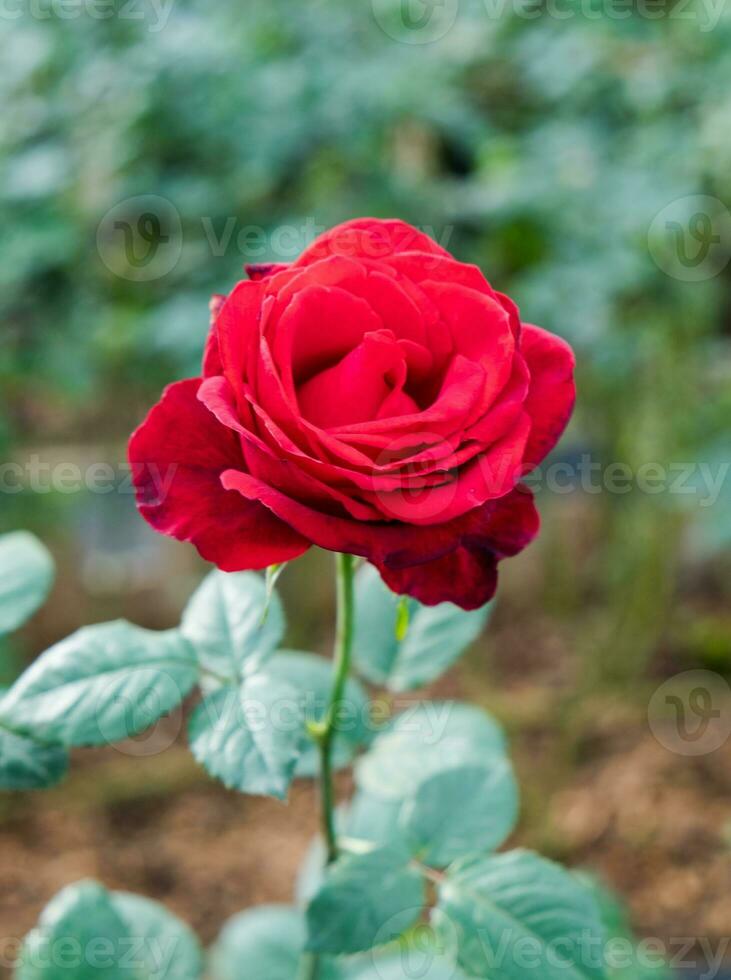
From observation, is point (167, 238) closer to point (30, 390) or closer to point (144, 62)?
point (144, 62)

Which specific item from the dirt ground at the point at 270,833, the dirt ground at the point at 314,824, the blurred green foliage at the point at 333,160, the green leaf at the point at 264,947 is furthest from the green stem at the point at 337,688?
the dirt ground at the point at 270,833

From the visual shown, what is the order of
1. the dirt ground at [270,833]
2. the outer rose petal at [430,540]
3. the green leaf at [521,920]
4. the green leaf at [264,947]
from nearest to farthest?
the outer rose petal at [430,540]
the green leaf at [521,920]
the green leaf at [264,947]
the dirt ground at [270,833]

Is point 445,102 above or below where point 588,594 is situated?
above

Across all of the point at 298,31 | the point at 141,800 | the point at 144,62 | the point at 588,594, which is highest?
the point at 298,31

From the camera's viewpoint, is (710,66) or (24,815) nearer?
(710,66)

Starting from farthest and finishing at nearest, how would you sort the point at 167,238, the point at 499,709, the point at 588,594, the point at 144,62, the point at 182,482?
the point at 588,594 → the point at 499,709 → the point at 167,238 → the point at 144,62 → the point at 182,482

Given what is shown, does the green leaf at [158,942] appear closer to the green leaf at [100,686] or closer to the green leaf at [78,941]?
the green leaf at [78,941]

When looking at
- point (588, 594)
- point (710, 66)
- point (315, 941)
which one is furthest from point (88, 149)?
point (588, 594)

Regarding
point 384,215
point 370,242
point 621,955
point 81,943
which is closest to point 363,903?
point 81,943
